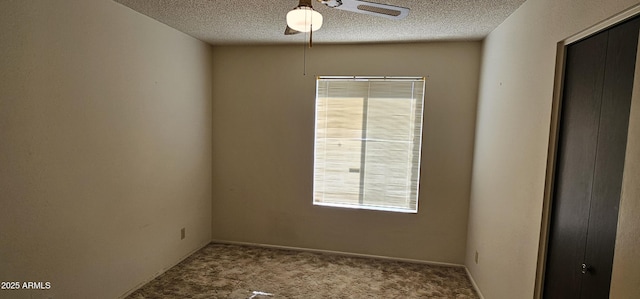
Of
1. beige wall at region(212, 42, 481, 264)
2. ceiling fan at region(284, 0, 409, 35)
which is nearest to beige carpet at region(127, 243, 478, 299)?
beige wall at region(212, 42, 481, 264)

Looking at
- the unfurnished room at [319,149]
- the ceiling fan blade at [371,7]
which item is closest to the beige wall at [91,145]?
the unfurnished room at [319,149]

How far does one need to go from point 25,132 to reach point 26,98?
20cm

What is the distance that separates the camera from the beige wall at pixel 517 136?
5.82 feet

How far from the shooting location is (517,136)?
2.21 meters

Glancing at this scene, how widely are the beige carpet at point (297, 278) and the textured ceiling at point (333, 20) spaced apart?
244cm

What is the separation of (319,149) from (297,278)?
4.76ft

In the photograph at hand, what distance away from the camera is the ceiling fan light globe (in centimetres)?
160

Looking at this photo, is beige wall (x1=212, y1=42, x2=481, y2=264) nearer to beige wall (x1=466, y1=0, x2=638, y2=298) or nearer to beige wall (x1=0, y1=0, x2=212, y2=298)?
beige wall (x1=466, y1=0, x2=638, y2=298)

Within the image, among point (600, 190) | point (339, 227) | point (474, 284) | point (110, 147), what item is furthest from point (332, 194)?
point (600, 190)

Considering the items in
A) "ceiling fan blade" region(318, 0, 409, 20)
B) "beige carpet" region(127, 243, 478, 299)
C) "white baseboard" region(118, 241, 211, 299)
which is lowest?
"beige carpet" region(127, 243, 478, 299)

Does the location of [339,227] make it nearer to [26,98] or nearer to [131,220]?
[131,220]

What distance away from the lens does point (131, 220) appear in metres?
2.70

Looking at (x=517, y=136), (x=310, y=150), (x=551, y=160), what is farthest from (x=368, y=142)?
(x=551, y=160)

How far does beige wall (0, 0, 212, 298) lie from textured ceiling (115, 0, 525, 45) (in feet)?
1.17
